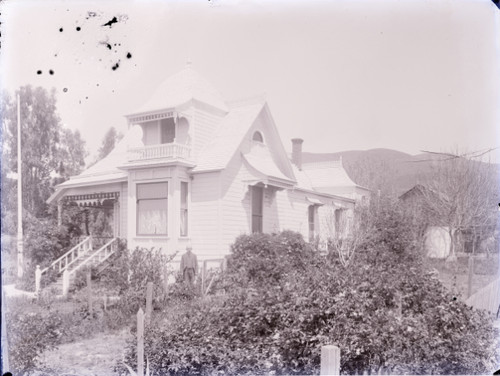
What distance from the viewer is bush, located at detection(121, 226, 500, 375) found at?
4.97 metres

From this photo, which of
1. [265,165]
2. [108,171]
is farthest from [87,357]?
[265,165]

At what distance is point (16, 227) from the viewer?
635cm

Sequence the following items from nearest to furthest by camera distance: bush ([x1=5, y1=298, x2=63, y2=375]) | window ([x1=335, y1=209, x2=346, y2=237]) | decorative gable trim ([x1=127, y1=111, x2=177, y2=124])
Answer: bush ([x1=5, y1=298, x2=63, y2=375]) → decorative gable trim ([x1=127, y1=111, x2=177, y2=124]) → window ([x1=335, y1=209, x2=346, y2=237])

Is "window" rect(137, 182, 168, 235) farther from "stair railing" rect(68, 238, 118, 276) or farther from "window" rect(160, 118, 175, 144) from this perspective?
"window" rect(160, 118, 175, 144)

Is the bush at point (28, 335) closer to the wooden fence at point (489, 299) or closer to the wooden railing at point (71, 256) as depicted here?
the wooden railing at point (71, 256)

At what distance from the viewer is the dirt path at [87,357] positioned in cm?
569

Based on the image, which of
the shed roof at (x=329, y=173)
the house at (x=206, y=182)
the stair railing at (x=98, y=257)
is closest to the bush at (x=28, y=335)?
the stair railing at (x=98, y=257)

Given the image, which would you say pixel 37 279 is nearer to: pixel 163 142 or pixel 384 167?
pixel 163 142

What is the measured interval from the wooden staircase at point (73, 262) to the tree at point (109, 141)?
1.62 m

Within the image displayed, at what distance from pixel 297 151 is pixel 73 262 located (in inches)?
172

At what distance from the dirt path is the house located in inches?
84.6

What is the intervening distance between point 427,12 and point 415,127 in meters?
1.62

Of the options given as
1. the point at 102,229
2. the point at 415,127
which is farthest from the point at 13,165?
the point at 415,127

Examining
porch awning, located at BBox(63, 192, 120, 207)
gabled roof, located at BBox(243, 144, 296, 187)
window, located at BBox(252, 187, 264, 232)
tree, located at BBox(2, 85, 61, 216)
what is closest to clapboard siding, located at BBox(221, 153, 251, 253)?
window, located at BBox(252, 187, 264, 232)
